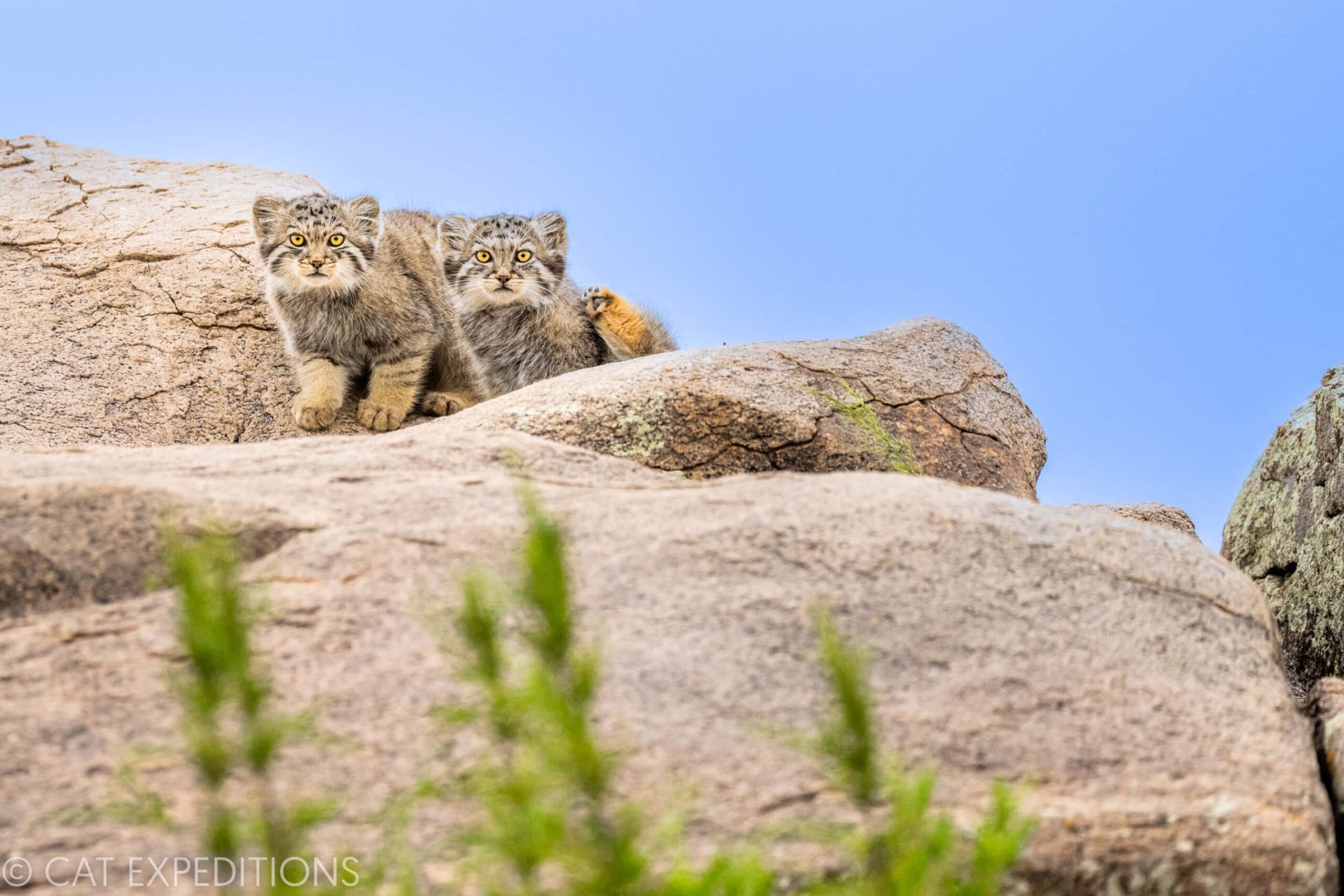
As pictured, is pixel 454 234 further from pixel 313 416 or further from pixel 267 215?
pixel 313 416

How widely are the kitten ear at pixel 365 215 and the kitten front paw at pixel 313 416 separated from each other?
1017 mm

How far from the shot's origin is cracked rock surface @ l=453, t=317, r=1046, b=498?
5.29 m

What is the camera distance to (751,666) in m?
2.68

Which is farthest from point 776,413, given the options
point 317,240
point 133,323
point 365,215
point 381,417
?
point 133,323

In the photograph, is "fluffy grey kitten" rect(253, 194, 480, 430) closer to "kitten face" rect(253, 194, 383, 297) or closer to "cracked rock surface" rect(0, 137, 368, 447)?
"kitten face" rect(253, 194, 383, 297)

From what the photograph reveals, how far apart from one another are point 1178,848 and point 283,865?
5.79 ft

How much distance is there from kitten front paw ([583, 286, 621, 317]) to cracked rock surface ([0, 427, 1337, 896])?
12.6 ft

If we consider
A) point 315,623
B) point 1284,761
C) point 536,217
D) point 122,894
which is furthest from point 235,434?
point 1284,761

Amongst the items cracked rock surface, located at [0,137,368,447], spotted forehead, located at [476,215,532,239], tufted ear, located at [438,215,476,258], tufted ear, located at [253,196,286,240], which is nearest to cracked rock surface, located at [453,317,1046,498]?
spotted forehead, located at [476,215,532,239]

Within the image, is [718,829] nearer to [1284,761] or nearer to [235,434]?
[1284,761]

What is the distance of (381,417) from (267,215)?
128 centimetres

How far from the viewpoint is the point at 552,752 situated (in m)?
1.56

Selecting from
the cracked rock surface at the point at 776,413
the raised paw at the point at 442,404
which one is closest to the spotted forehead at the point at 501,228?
the raised paw at the point at 442,404

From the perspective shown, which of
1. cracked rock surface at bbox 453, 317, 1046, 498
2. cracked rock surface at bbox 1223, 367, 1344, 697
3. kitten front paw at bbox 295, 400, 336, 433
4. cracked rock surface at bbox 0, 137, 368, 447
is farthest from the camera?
cracked rock surface at bbox 0, 137, 368, 447
